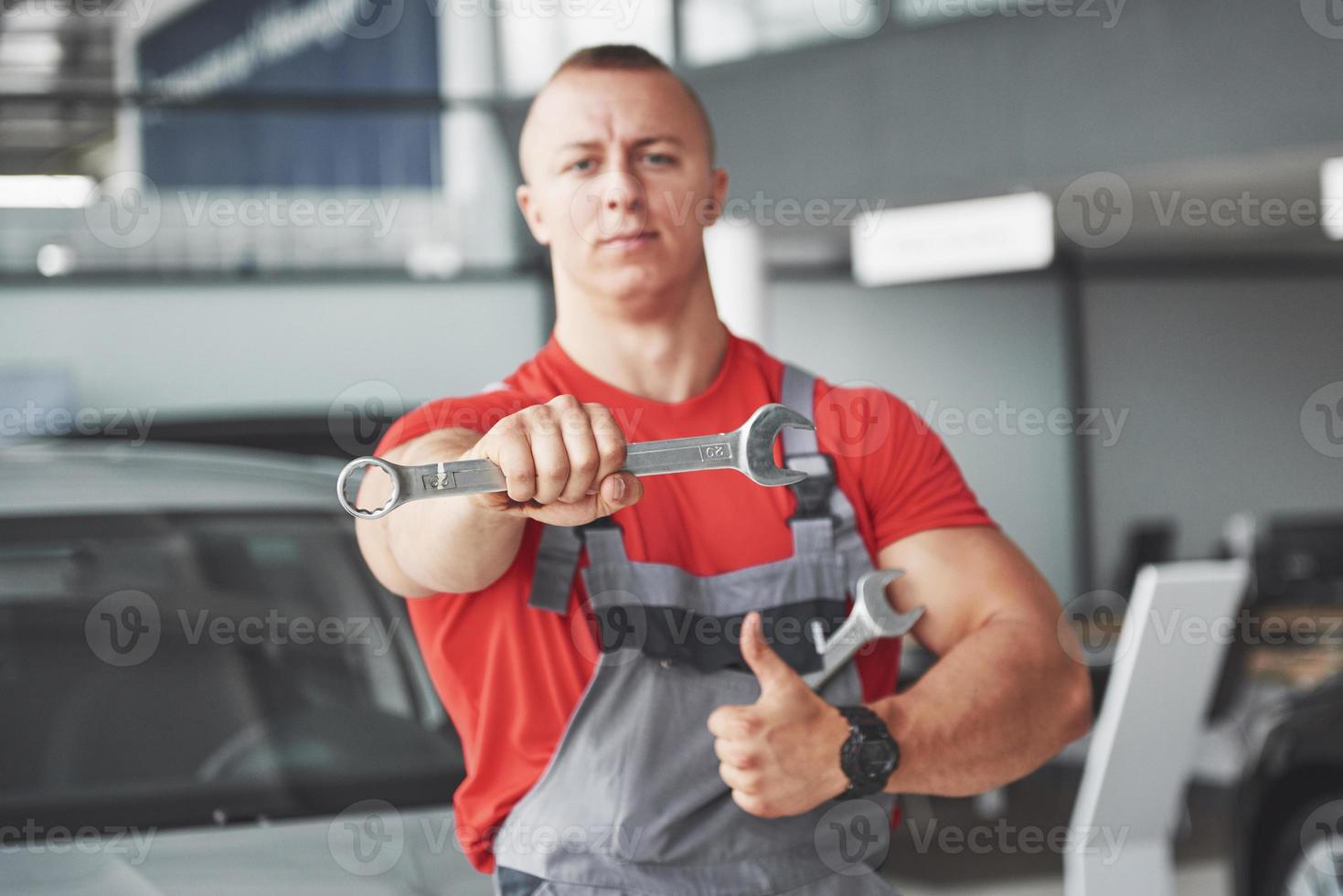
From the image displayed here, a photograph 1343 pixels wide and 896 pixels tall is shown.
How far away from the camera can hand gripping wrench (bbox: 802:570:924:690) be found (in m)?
1.33

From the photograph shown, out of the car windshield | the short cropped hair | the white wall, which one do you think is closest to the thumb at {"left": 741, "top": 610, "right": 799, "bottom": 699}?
the short cropped hair

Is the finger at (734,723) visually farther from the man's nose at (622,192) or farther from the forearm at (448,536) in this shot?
the man's nose at (622,192)

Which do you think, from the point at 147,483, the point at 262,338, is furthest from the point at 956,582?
the point at 262,338

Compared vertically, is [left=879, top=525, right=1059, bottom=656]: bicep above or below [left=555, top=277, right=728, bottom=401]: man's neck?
below

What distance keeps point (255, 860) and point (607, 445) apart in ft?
2.81

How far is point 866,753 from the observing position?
4.20 feet

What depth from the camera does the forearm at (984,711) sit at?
4.37ft

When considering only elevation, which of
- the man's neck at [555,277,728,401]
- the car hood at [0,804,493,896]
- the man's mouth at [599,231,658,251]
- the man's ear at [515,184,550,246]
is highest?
the man's ear at [515,184,550,246]

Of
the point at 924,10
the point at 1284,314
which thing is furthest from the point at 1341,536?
the point at 924,10

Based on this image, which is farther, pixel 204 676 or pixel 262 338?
pixel 262 338

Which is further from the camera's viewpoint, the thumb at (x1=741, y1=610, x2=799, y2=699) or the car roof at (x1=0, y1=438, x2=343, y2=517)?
the car roof at (x1=0, y1=438, x2=343, y2=517)

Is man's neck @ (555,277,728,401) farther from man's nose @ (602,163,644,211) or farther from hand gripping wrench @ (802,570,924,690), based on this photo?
hand gripping wrench @ (802,570,924,690)

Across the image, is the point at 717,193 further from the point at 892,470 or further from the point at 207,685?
the point at 207,685

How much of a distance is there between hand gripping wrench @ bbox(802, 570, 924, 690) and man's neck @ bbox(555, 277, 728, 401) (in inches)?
10.3
